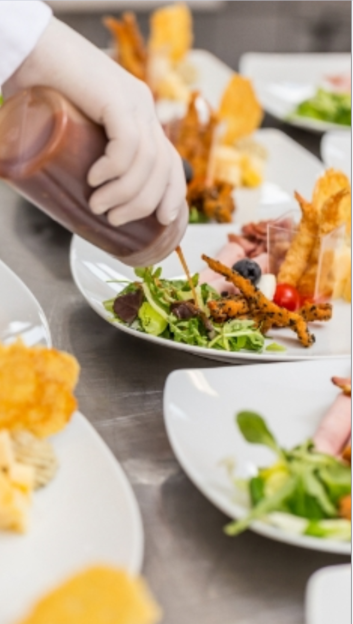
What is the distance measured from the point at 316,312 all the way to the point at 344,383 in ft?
0.91

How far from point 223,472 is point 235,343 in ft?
1.13

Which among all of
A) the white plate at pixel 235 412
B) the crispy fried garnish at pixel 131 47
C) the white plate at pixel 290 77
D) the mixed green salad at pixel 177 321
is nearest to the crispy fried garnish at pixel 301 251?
the mixed green salad at pixel 177 321

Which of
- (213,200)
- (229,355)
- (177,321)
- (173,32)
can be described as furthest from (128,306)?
(173,32)

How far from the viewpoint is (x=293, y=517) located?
0.88 meters

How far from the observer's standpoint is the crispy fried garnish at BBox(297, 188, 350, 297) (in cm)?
150

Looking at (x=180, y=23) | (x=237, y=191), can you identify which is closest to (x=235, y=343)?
(x=237, y=191)

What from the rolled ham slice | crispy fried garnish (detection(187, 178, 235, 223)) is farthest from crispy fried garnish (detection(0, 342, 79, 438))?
crispy fried garnish (detection(187, 178, 235, 223))

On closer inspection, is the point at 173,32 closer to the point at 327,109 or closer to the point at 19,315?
the point at 327,109

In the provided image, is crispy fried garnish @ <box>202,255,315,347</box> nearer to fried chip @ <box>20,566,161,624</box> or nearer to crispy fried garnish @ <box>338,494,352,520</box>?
crispy fried garnish @ <box>338,494,352,520</box>

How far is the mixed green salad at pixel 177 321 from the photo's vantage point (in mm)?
1268

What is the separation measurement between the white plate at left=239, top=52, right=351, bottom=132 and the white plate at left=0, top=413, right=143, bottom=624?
1.58m

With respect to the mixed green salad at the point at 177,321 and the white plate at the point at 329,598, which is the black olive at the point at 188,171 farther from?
the white plate at the point at 329,598

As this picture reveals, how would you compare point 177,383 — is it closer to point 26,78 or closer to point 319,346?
point 319,346

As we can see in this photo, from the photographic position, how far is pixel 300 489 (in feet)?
2.93
